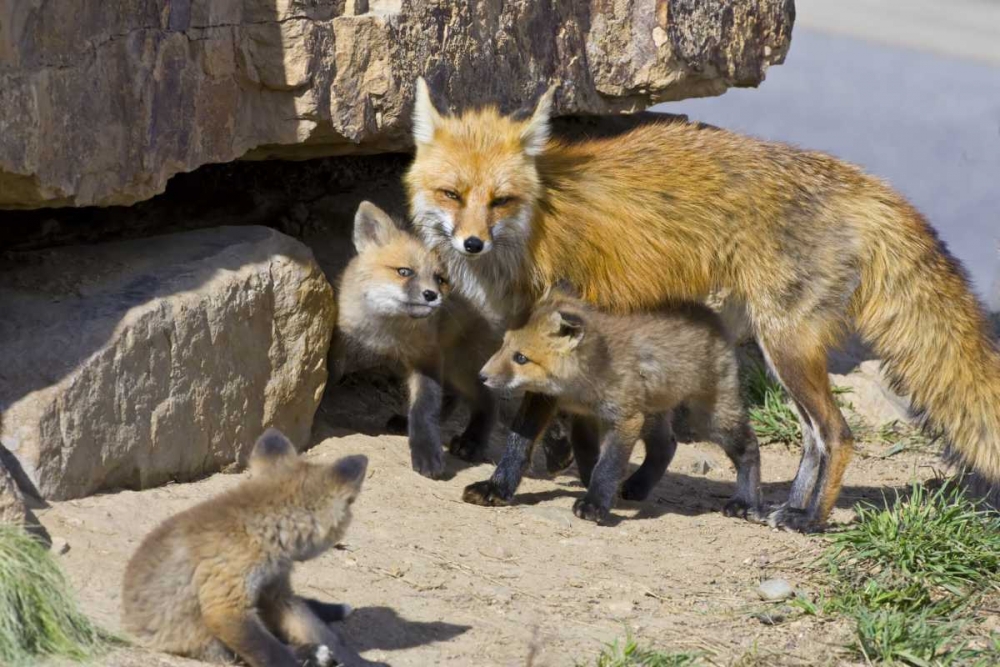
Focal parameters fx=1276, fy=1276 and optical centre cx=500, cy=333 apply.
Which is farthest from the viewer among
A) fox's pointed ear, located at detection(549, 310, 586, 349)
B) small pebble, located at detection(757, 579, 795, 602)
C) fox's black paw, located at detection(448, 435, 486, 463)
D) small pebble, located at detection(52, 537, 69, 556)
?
fox's black paw, located at detection(448, 435, 486, 463)

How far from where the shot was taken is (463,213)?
639 centimetres

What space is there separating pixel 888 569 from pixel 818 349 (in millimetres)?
1457

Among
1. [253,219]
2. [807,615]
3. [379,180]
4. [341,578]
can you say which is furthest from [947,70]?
[341,578]

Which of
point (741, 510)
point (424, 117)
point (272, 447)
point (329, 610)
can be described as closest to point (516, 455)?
point (741, 510)

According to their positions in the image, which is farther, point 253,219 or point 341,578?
point 253,219

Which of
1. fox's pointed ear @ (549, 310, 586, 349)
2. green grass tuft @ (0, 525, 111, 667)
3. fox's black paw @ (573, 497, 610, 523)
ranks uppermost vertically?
fox's pointed ear @ (549, 310, 586, 349)

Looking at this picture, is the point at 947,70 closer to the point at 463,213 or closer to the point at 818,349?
the point at 818,349

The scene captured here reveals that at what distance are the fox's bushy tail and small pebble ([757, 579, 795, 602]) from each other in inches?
61.2

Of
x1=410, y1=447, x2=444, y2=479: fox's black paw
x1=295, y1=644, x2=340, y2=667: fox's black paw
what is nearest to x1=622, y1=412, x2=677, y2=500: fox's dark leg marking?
x1=410, y1=447, x2=444, y2=479: fox's black paw

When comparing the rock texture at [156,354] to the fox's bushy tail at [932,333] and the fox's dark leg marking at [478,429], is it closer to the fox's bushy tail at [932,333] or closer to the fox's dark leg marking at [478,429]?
the fox's dark leg marking at [478,429]

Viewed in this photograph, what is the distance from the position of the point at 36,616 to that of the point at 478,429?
361 centimetres

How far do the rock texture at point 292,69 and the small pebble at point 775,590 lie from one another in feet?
9.98

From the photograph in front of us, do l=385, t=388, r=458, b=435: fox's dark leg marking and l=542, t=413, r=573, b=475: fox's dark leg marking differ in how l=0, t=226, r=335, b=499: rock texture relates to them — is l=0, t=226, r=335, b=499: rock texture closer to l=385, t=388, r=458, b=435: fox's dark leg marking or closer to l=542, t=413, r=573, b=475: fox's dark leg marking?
l=385, t=388, r=458, b=435: fox's dark leg marking

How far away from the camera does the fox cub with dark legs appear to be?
21.3 feet
